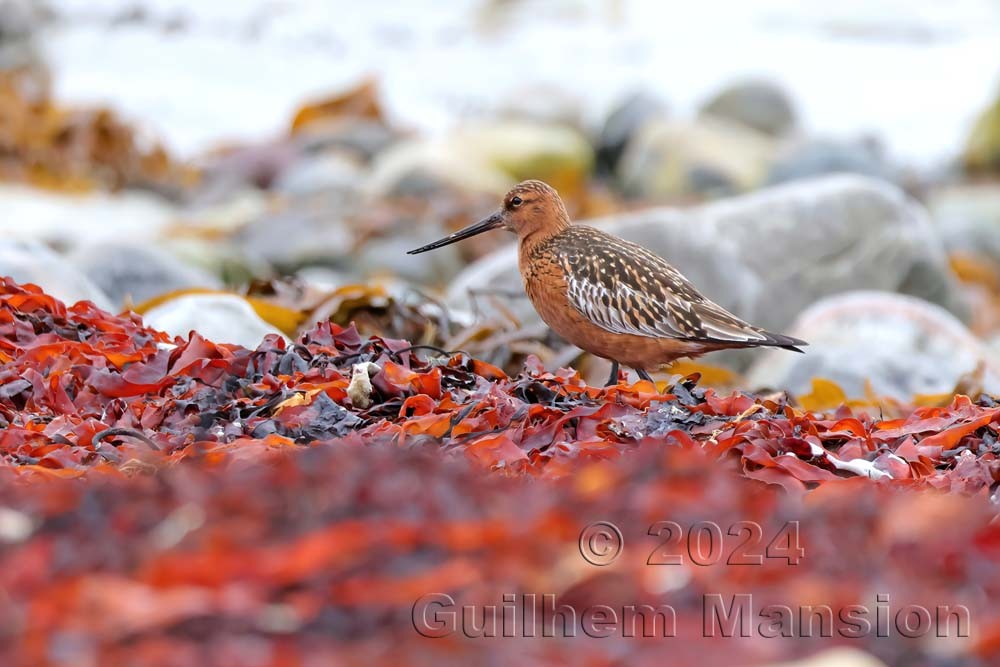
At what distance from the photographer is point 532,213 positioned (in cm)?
503

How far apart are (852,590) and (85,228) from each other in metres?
9.84

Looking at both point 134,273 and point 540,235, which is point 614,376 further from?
point 134,273

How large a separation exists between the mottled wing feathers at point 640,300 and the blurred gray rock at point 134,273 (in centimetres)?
225

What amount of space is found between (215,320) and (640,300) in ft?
4.96

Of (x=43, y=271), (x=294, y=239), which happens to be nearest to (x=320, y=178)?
(x=294, y=239)

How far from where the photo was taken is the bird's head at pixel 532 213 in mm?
5027

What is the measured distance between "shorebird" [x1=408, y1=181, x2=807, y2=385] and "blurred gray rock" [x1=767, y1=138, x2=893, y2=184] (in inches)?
344

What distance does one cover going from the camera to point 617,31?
25.6m

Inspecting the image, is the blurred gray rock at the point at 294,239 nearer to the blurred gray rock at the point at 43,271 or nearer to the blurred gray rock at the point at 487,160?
the blurred gray rock at the point at 487,160

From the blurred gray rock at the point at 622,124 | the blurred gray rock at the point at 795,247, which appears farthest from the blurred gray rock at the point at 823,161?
the blurred gray rock at the point at 795,247

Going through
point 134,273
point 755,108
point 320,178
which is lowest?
point 755,108

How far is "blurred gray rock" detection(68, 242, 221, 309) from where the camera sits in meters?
6.10

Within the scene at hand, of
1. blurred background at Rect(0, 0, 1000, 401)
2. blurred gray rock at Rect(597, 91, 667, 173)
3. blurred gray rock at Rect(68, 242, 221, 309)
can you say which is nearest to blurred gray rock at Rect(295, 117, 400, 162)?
blurred background at Rect(0, 0, 1000, 401)

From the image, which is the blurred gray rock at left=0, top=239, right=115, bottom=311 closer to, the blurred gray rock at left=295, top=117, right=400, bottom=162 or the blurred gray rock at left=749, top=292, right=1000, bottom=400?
the blurred gray rock at left=749, top=292, right=1000, bottom=400
